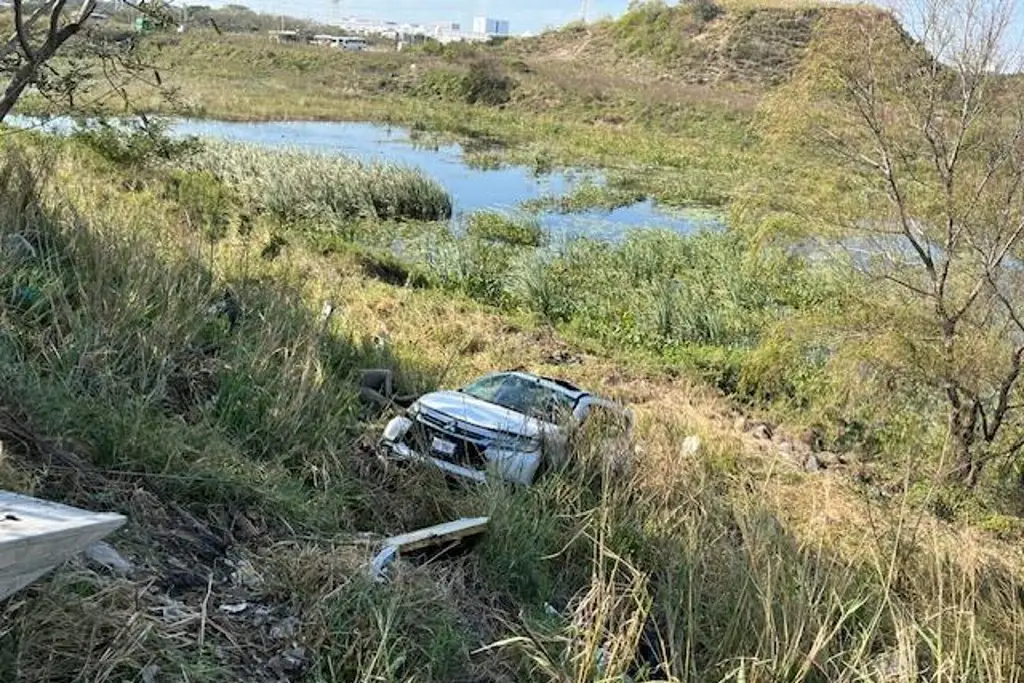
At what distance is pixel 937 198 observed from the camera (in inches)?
403

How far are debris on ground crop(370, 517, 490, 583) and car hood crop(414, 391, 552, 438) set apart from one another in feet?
4.92

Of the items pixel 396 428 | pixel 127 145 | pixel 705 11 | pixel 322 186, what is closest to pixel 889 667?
pixel 396 428

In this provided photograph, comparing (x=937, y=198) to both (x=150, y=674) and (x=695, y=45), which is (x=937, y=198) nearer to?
(x=150, y=674)

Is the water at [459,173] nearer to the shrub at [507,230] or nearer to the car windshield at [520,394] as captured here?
the shrub at [507,230]

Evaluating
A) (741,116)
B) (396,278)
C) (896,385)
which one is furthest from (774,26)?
(896,385)

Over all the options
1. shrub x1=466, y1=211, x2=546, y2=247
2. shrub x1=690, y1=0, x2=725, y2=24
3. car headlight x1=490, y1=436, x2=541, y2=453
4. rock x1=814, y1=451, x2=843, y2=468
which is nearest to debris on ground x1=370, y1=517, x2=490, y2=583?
car headlight x1=490, y1=436, x2=541, y2=453

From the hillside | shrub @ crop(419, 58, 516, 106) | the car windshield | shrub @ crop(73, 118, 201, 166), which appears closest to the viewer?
the car windshield

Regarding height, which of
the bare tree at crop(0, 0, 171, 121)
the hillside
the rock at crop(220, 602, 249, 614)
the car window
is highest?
the hillside

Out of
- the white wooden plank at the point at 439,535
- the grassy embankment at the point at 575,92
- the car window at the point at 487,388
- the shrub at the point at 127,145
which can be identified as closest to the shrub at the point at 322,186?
the shrub at the point at 127,145

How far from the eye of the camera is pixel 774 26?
7450cm

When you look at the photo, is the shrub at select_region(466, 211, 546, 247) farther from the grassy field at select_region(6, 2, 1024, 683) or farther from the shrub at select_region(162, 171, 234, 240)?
the grassy field at select_region(6, 2, 1024, 683)

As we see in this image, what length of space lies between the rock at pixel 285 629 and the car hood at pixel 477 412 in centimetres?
270

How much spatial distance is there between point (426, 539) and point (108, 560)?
4.36 feet

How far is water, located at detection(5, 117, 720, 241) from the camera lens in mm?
24484
